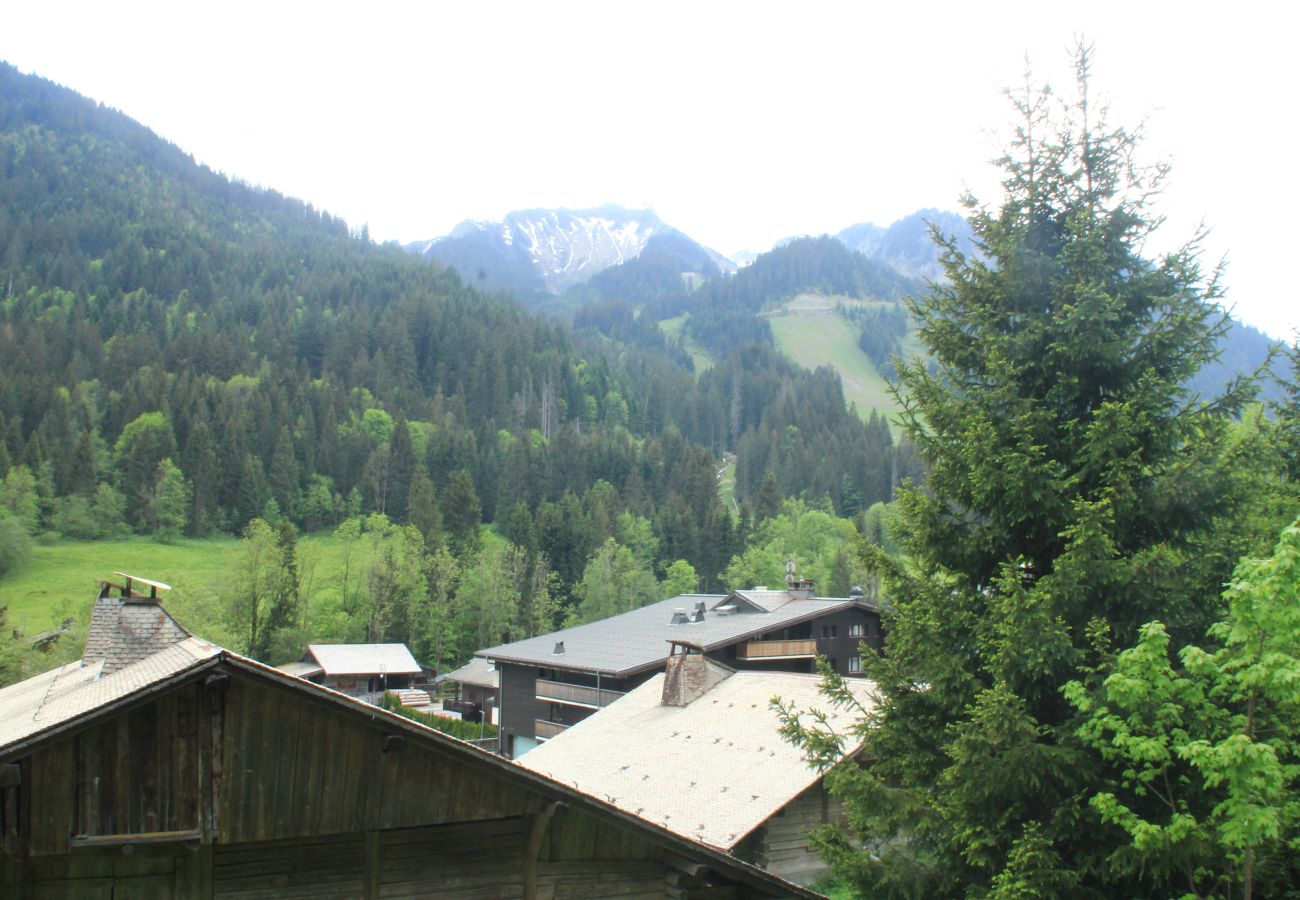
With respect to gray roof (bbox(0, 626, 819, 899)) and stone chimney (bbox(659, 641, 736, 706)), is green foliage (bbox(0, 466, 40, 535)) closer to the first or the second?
stone chimney (bbox(659, 641, 736, 706))

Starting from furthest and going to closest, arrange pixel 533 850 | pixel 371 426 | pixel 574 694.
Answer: pixel 371 426 < pixel 574 694 < pixel 533 850

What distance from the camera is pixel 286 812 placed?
8758 mm

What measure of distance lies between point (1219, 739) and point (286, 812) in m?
9.20

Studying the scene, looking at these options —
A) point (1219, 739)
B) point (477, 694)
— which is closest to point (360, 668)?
point (477, 694)

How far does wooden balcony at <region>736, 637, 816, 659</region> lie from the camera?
44.2m

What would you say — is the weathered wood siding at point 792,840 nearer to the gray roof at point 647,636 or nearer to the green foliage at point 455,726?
the gray roof at point 647,636

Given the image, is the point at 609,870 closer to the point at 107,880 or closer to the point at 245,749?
the point at 245,749

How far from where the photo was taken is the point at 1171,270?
12422mm

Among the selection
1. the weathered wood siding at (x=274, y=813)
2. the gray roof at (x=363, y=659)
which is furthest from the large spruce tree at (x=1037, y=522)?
the gray roof at (x=363, y=659)

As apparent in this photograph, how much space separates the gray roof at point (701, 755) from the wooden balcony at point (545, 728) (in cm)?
917

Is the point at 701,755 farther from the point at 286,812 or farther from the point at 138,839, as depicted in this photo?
the point at 138,839

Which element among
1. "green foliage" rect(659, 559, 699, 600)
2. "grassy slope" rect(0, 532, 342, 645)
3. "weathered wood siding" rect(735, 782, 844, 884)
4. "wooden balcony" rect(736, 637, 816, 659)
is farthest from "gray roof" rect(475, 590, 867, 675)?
"green foliage" rect(659, 559, 699, 600)

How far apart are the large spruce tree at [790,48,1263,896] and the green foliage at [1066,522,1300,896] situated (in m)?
0.64

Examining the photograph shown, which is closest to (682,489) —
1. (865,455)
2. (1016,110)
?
(865,455)
